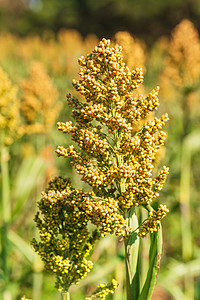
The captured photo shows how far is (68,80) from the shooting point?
7473 mm

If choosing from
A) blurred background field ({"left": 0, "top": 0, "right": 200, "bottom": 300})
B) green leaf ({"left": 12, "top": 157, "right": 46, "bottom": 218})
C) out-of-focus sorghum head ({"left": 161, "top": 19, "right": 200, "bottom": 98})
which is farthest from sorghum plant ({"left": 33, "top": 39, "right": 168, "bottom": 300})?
out-of-focus sorghum head ({"left": 161, "top": 19, "right": 200, "bottom": 98})

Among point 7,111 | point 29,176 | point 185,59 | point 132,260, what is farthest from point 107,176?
point 185,59

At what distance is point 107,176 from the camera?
1.01m

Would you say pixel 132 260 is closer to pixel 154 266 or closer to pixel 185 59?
pixel 154 266

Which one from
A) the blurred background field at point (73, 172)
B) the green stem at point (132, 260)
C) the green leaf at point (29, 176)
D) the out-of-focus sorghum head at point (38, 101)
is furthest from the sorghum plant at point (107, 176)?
the out-of-focus sorghum head at point (38, 101)

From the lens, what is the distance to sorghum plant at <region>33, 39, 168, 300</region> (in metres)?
1.00

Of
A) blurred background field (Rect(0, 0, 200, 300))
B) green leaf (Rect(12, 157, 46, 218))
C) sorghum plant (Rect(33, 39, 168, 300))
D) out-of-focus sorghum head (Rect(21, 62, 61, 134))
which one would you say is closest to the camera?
sorghum plant (Rect(33, 39, 168, 300))

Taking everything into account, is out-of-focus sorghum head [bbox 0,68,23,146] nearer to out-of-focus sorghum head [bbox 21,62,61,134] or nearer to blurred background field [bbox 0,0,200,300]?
blurred background field [bbox 0,0,200,300]

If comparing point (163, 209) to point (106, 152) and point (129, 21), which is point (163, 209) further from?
point (129, 21)

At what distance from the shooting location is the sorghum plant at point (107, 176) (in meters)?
1.00

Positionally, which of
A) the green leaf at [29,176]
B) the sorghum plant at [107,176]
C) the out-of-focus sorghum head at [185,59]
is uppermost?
the out-of-focus sorghum head at [185,59]

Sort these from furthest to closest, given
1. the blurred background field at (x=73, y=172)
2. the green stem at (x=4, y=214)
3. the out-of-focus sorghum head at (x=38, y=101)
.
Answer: the out-of-focus sorghum head at (x=38, y=101) → the blurred background field at (x=73, y=172) → the green stem at (x=4, y=214)

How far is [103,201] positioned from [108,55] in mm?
415

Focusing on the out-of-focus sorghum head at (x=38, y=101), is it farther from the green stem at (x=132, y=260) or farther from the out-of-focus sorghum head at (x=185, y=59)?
the green stem at (x=132, y=260)
